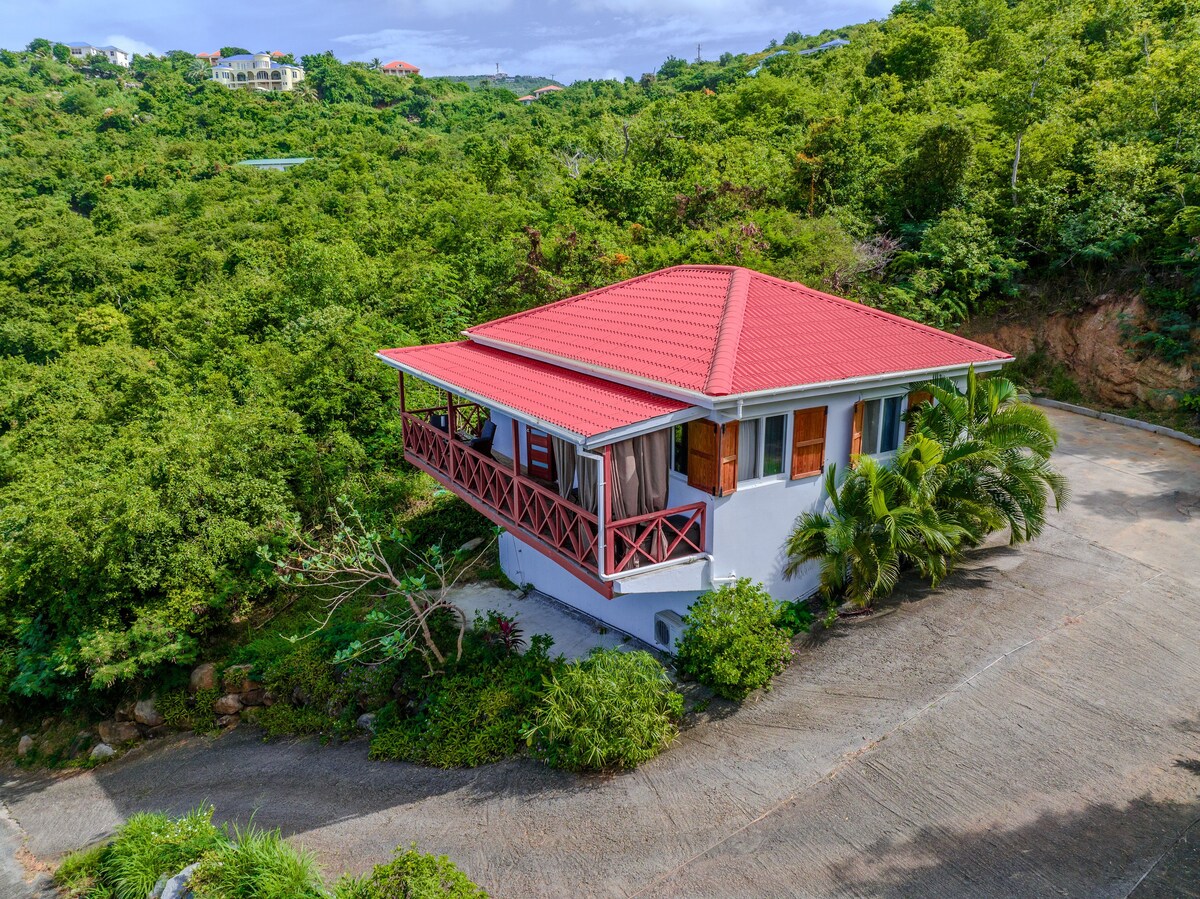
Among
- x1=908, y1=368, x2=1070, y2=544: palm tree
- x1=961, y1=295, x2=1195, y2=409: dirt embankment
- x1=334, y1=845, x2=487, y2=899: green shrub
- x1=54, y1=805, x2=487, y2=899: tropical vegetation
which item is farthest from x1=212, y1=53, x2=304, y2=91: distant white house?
x1=334, y1=845, x2=487, y2=899: green shrub

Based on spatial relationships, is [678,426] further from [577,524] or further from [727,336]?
[577,524]

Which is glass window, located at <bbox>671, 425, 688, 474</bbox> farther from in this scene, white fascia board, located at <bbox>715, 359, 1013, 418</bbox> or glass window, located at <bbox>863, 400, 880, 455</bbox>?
glass window, located at <bbox>863, 400, 880, 455</bbox>

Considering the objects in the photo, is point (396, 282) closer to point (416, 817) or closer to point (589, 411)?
point (589, 411)

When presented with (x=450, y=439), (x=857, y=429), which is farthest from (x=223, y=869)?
(x=857, y=429)

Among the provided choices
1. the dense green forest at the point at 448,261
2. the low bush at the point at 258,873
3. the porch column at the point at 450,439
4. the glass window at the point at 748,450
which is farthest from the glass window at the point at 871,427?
the dense green forest at the point at 448,261

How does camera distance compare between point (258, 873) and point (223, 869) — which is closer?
point (258, 873)

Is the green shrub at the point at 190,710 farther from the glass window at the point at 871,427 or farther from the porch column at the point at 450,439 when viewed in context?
the glass window at the point at 871,427
